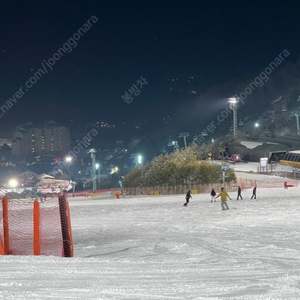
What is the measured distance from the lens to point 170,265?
28.0 feet

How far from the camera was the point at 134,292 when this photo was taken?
625 cm

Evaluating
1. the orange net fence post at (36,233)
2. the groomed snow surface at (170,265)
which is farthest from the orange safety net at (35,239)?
the groomed snow surface at (170,265)

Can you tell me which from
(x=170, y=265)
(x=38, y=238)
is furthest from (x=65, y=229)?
(x=170, y=265)

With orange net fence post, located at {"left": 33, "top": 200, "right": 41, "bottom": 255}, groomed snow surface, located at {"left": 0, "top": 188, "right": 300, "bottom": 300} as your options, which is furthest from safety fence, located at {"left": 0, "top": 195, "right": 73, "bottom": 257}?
groomed snow surface, located at {"left": 0, "top": 188, "right": 300, "bottom": 300}

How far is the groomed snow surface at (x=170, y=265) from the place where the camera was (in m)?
6.30

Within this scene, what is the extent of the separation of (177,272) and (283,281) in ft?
5.90

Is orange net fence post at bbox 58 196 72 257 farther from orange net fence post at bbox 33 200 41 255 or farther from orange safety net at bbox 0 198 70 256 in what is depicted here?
orange net fence post at bbox 33 200 41 255

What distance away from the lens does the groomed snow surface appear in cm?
630

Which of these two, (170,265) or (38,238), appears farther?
(38,238)

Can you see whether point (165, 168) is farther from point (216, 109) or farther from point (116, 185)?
point (216, 109)

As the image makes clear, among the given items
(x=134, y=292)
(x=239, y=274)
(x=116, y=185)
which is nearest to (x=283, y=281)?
(x=239, y=274)

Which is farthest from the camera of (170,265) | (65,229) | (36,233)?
(65,229)

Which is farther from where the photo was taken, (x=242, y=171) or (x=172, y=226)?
(x=242, y=171)

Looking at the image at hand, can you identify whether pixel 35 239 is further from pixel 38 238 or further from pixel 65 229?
pixel 65 229
